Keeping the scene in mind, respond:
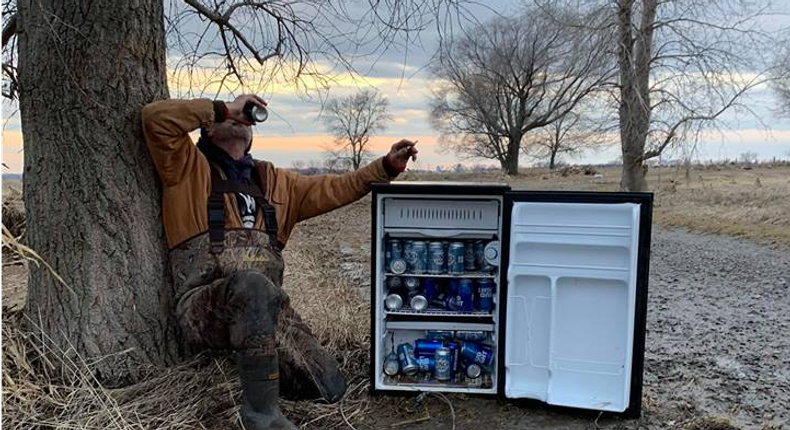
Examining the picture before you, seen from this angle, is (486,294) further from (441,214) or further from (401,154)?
(401,154)

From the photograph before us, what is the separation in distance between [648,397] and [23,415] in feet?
9.99

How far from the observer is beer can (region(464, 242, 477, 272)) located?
3611mm

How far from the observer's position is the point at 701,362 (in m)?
4.05

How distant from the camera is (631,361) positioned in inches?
123

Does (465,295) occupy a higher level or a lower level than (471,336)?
higher

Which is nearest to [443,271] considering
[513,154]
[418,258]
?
[418,258]

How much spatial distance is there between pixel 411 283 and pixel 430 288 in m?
0.12

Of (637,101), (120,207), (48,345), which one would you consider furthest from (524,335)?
(637,101)

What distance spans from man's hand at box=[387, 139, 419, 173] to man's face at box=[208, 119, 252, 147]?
0.79m

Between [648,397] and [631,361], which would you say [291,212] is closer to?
[631,361]

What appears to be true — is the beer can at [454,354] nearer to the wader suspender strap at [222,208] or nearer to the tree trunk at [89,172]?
the wader suspender strap at [222,208]

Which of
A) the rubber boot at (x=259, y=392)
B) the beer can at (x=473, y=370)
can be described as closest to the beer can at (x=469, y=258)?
the beer can at (x=473, y=370)

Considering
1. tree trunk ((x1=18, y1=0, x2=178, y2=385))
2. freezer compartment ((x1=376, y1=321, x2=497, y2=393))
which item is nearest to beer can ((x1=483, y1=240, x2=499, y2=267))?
freezer compartment ((x1=376, y1=321, x2=497, y2=393))

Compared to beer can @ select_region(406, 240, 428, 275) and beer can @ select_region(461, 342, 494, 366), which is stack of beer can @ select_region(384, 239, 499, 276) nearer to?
beer can @ select_region(406, 240, 428, 275)
